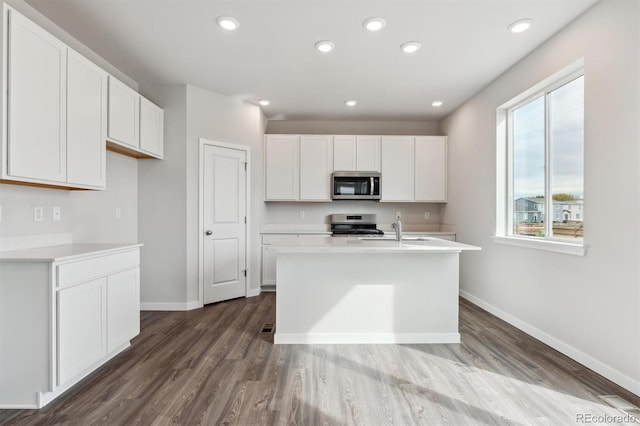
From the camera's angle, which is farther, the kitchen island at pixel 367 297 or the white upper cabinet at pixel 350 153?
the white upper cabinet at pixel 350 153

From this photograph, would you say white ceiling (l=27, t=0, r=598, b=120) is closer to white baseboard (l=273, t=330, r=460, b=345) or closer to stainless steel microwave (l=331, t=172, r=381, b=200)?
stainless steel microwave (l=331, t=172, r=381, b=200)

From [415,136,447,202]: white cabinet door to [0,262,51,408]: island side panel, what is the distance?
14.8 ft

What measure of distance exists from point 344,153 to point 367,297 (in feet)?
8.82

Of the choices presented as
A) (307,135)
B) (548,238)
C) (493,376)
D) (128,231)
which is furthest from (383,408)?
(307,135)

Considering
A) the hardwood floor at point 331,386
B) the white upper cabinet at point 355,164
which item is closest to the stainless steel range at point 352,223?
the white upper cabinet at point 355,164

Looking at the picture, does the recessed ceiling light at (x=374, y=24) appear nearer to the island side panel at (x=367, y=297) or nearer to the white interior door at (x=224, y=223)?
the island side panel at (x=367, y=297)

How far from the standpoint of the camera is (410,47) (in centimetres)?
292

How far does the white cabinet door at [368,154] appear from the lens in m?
4.97

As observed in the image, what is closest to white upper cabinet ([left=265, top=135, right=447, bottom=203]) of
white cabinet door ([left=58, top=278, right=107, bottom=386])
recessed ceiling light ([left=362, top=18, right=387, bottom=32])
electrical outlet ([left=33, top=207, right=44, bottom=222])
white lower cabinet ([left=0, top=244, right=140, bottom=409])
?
recessed ceiling light ([left=362, top=18, right=387, bottom=32])

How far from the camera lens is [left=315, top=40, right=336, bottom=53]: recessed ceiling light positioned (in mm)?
2850

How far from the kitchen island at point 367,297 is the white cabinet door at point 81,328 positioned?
1323mm

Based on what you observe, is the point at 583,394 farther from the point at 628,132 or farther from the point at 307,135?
the point at 307,135

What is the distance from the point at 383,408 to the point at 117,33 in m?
3.52

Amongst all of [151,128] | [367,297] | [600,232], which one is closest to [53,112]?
[151,128]
